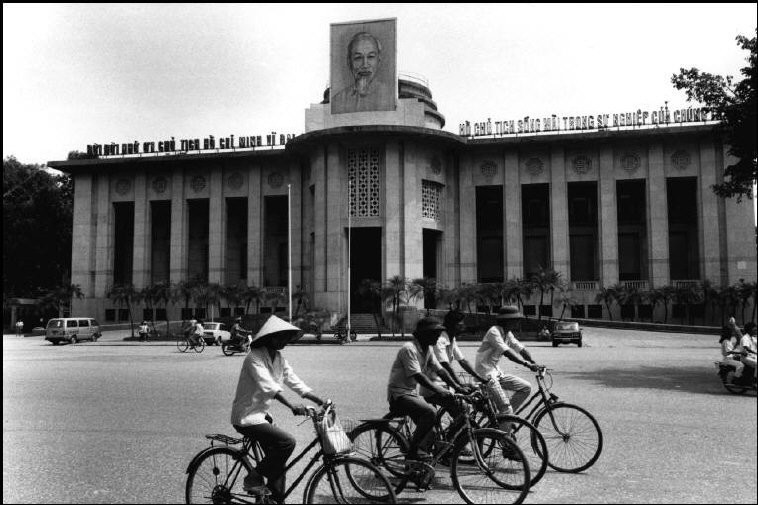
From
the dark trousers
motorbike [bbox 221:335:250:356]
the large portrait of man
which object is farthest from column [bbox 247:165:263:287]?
the dark trousers

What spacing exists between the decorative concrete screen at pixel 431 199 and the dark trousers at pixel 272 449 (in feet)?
152

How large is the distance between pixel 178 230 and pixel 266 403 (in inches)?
2140

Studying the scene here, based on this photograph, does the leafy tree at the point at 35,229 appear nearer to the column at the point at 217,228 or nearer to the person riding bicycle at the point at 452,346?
the column at the point at 217,228

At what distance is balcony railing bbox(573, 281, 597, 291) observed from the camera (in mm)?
52000

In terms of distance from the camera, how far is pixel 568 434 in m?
6.86

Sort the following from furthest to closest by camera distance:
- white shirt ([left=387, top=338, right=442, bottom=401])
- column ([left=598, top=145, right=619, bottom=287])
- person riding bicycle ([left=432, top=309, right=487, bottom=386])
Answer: column ([left=598, top=145, right=619, bottom=287]) < person riding bicycle ([left=432, top=309, right=487, bottom=386]) < white shirt ([left=387, top=338, right=442, bottom=401])

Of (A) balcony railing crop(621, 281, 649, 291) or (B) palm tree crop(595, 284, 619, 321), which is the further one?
(A) balcony railing crop(621, 281, 649, 291)

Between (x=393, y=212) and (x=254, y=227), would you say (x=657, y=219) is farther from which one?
(x=254, y=227)

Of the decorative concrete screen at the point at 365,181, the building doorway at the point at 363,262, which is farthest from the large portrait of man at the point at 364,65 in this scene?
the building doorway at the point at 363,262

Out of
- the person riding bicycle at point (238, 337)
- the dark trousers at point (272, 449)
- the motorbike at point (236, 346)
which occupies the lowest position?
the motorbike at point (236, 346)

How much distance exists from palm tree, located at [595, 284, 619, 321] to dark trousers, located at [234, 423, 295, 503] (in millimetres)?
47051

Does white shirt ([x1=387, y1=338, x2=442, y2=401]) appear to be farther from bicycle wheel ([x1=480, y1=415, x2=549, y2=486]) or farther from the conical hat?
the conical hat

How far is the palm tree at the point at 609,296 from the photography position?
161 feet

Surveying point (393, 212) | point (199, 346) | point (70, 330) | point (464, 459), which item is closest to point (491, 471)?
point (464, 459)
